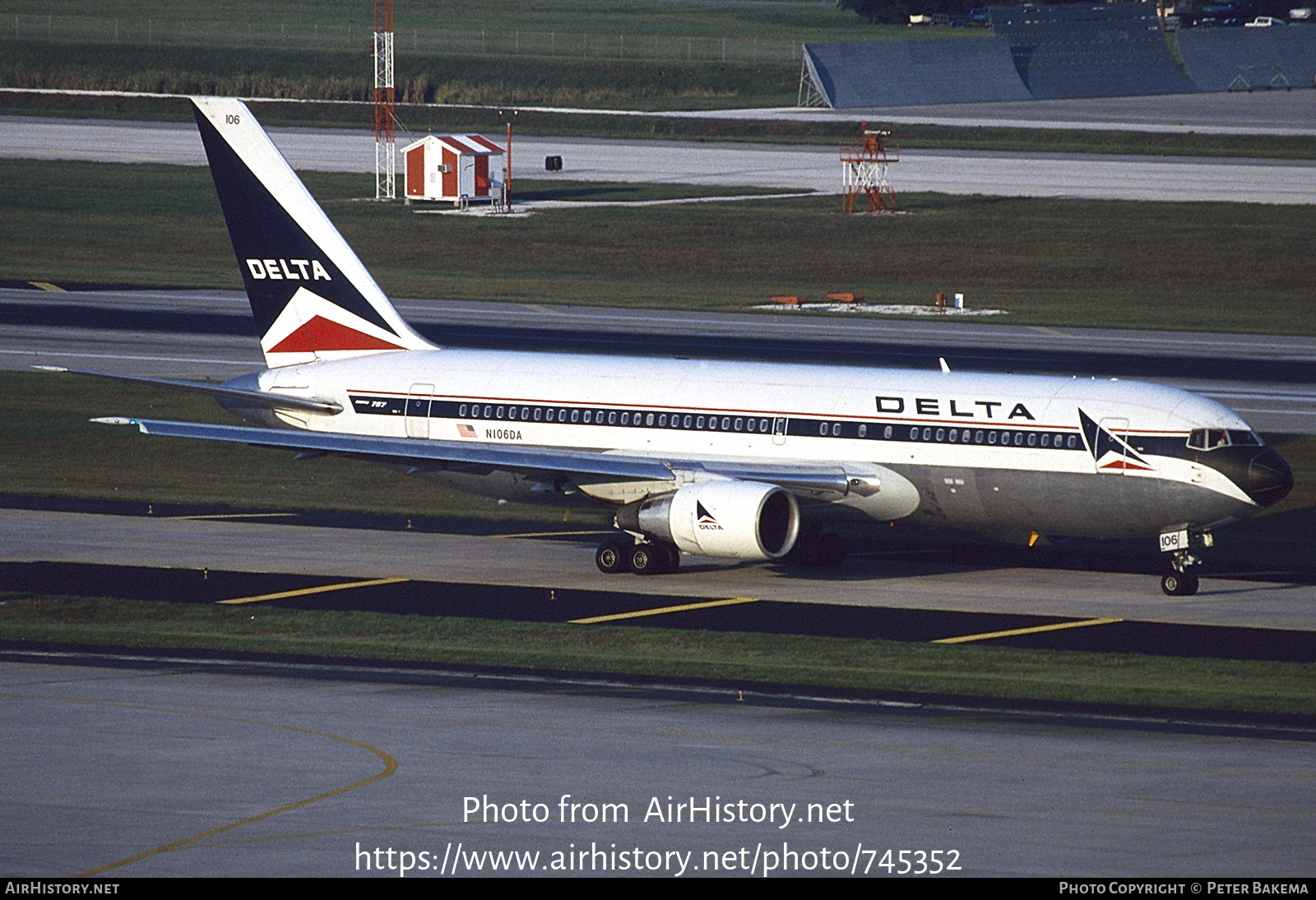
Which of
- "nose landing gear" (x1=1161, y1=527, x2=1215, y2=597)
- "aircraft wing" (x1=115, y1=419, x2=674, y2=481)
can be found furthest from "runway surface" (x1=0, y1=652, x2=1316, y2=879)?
"nose landing gear" (x1=1161, y1=527, x2=1215, y2=597)

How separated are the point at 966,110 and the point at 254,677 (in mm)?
124622

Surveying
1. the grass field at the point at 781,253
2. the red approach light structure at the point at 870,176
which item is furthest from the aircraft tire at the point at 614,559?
the red approach light structure at the point at 870,176

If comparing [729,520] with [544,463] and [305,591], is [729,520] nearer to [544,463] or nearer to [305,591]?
[544,463]

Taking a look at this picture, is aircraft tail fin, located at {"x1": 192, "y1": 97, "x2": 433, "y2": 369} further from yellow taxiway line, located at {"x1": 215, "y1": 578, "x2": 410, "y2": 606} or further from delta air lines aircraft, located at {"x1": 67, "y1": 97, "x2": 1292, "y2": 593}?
yellow taxiway line, located at {"x1": 215, "y1": 578, "x2": 410, "y2": 606}

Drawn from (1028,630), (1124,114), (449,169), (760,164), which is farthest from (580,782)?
(1124,114)

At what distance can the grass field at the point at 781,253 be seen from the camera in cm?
8269

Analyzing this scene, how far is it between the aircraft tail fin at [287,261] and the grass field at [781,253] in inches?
1464

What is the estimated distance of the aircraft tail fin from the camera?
43156mm

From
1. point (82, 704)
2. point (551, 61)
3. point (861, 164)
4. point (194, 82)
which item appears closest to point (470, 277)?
point (861, 164)

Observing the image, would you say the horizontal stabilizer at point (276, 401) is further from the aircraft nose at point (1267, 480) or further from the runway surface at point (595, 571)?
the aircraft nose at point (1267, 480)

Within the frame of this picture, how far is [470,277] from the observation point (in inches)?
3472

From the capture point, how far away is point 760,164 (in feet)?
394

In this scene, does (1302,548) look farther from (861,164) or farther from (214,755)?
(861,164)

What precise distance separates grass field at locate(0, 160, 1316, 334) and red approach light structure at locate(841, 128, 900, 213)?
131 cm
